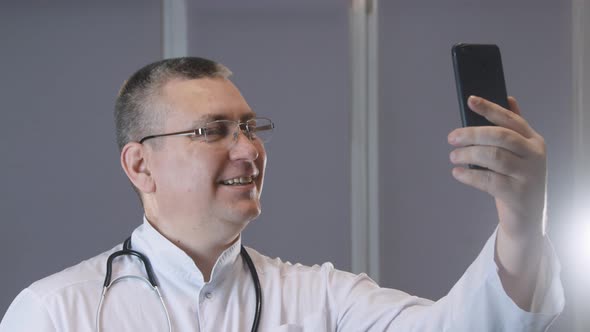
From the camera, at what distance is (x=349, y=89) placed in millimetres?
2846

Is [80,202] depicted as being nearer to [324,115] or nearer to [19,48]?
[19,48]

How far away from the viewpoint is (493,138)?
3.29ft

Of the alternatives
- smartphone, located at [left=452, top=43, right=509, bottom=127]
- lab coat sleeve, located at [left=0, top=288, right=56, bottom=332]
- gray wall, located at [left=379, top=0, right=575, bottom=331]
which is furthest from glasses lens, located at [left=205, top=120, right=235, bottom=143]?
gray wall, located at [left=379, top=0, right=575, bottom=331]

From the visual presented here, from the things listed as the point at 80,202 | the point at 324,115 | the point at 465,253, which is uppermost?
the point at 324,115

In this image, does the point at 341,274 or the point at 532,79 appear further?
the point at 532,79

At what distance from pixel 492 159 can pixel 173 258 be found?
2.86 ft

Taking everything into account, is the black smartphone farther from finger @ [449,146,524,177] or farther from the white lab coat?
the white lab coat

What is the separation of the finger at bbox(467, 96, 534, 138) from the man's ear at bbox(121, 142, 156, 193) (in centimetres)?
95

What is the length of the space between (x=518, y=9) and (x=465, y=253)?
105cm

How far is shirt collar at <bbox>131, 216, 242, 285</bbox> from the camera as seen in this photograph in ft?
5.25

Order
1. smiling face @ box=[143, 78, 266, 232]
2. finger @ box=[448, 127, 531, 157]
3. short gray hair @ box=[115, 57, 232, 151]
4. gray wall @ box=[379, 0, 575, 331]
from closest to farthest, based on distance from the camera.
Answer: finger @ box=[448, 127, 531, 157] < smiling face @ box=[143, 78, 266, 232] < short gray hair @ box=[115, 57, 232, 151] < gray wall @ box=[379, 0, 575, 331]

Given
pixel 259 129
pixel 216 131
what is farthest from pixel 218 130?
pixel 259 129

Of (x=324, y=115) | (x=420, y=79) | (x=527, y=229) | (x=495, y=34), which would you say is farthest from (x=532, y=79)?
(x=527, y=229)

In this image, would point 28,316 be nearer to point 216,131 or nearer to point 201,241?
point 201,241
